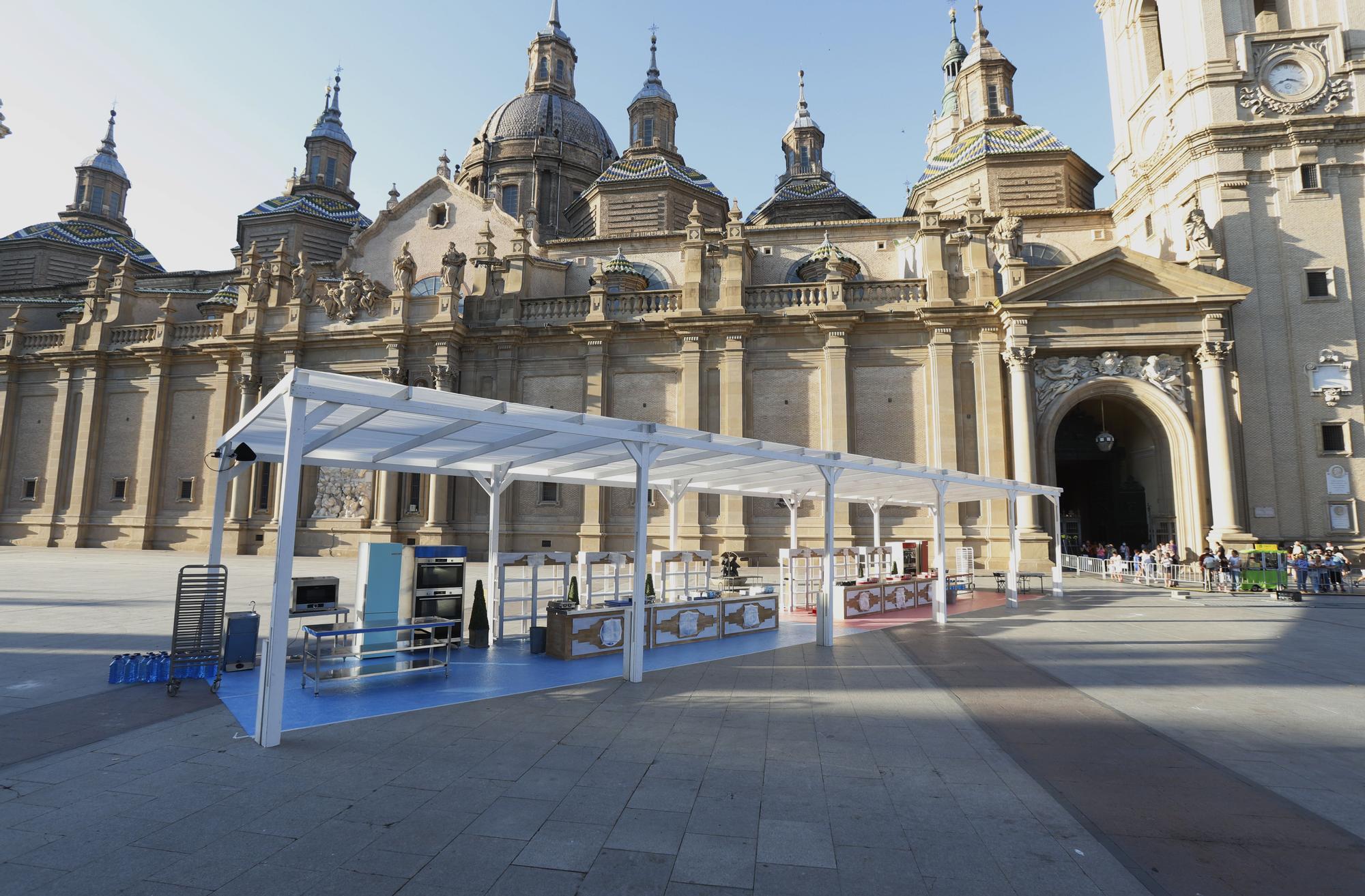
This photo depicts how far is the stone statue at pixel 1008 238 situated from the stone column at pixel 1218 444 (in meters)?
7.43

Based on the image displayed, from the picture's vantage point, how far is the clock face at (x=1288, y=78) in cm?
2662

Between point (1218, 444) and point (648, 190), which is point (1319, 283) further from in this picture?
point (648, 190)

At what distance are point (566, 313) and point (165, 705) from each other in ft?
80.5

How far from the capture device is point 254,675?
962cm

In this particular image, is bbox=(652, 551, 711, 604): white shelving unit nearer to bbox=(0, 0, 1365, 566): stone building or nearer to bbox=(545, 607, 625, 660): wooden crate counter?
bbox=(545, 607, 625, 660): wooden crate counter

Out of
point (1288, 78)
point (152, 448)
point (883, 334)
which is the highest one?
point (1288, 78)

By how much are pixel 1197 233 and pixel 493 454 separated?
27376 millimetres

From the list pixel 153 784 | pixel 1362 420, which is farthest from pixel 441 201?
pixel 1362 420

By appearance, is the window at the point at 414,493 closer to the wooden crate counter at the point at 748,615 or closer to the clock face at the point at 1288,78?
the wooden crate counter at the point at 748,615

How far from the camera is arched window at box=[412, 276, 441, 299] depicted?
35.0 meters

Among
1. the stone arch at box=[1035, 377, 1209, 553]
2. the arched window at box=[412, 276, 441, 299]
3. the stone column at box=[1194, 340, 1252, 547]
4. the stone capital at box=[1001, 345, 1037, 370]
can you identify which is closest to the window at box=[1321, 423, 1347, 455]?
the stone column at box=[1194, 340, 1252, 547]

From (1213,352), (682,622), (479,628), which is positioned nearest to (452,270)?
(479,628)

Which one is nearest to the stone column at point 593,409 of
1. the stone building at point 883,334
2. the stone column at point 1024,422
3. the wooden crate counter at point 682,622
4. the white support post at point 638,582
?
the stone building at point 883,334

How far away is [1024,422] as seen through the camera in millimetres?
24766
